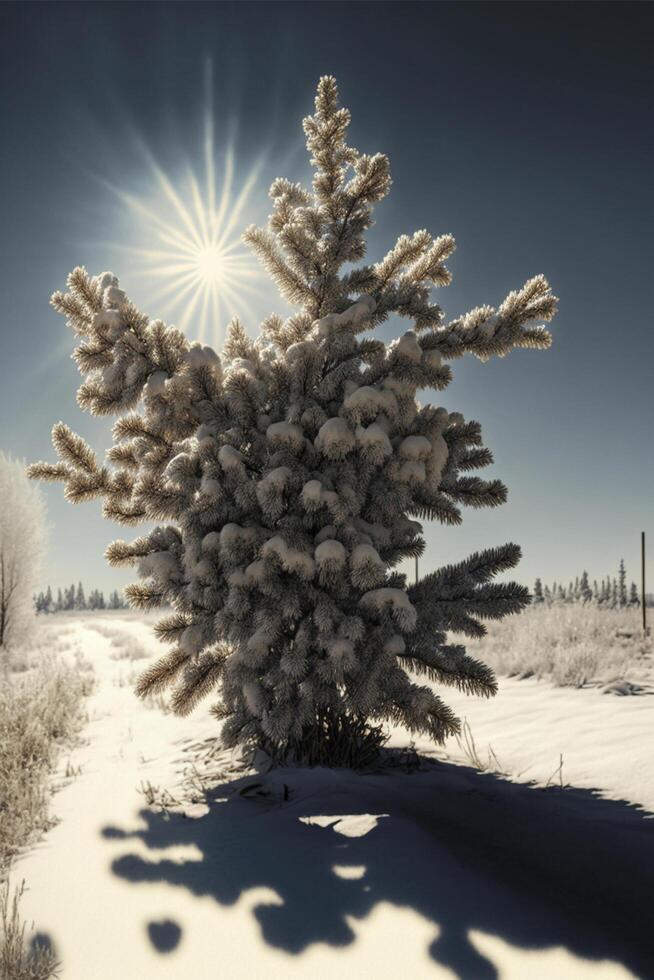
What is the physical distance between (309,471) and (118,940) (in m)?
2.38

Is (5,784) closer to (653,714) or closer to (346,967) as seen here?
(346,967)

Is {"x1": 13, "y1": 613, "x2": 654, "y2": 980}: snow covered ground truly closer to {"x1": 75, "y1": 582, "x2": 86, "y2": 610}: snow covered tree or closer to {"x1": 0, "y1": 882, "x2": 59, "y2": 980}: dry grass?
{"x1": 0, "y1": 882, "x2": 59, "y2": 980}: dry grass

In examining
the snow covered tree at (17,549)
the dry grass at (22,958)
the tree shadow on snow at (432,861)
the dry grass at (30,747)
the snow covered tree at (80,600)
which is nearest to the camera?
the dry grass at (22,958)

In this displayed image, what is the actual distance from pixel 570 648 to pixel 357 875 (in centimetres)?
820

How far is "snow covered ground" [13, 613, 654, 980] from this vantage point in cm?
187

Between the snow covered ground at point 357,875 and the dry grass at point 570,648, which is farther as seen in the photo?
the dry grass at point 570,648

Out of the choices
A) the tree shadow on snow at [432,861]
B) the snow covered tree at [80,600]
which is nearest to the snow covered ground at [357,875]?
the tree shadow on snow at [432,861]

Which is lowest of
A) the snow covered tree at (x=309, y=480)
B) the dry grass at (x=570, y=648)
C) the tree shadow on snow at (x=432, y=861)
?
the tree shadow on snow at (x=432, y=861)

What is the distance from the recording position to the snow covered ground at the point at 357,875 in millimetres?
1872

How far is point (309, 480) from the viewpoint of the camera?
3.41 metres

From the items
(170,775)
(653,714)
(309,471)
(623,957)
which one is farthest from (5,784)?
(653,714)

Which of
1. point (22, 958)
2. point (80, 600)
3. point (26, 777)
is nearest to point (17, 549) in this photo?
point (26, 777)

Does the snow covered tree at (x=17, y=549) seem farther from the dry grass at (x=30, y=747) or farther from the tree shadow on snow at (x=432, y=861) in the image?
the tree shadow on snow at (x=432, y=861)

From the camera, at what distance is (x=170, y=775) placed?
12.5 feet
